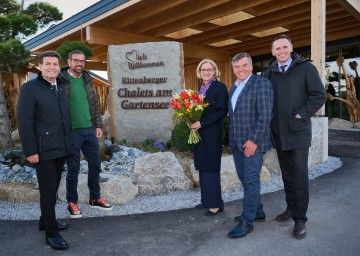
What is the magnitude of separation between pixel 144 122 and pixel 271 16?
5249 mm

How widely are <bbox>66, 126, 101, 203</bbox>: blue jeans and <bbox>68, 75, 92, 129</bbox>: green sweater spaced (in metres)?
0.08

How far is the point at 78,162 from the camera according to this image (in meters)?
3.84

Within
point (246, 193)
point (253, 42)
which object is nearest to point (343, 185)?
point (246, 193)

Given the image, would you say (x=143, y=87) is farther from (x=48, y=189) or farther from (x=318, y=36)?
(x=48, y=189)

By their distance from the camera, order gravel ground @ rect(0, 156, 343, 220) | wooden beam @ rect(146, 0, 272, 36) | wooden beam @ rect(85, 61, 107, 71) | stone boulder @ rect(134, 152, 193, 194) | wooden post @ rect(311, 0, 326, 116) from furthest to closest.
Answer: wooden beam @ rect(85, 61, 107, 71) < wooden beam @ rect(146, 0, 272, 36) < wooden post @ rect(311, 0, 326, 116) < stone boulder @ rect(134, 152, 193, 194) < gravel ground @ rect(0, 156, 343, 220)

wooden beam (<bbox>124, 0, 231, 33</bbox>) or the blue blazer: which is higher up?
wooden beam (<bbox>124, 0, 231, 33</bbox>)

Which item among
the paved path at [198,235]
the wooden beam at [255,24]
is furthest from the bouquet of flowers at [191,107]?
the wooden beam at [255,24]

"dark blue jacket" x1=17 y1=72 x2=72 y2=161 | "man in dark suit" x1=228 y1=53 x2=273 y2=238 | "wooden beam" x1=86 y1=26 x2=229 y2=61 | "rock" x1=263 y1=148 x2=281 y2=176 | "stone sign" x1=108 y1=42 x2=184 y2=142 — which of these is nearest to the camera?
"dark blue jacket" x1=17 y1=72 x2=72 y2=161

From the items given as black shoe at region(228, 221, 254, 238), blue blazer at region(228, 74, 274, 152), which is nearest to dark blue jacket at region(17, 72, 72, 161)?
blue blazer at region(228, 74, 274, 152)

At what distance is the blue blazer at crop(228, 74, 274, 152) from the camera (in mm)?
3078

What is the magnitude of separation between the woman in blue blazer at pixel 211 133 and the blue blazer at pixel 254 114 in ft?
1.18

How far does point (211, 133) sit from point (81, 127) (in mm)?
1541

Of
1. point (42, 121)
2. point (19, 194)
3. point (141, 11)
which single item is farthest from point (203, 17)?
point (42, 121)

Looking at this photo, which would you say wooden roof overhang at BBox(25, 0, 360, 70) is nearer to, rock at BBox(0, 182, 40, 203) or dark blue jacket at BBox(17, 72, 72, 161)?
rock at BBox(0, 182, 40, 203)
